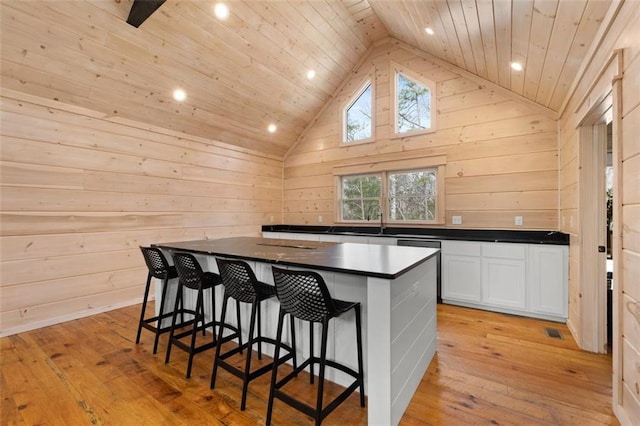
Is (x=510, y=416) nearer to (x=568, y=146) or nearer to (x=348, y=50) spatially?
(x=568, y=146)

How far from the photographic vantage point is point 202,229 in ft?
15.3

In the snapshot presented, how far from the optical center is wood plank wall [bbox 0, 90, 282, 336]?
3.02 m

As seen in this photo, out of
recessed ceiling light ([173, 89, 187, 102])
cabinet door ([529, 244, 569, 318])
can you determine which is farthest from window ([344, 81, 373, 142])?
cabinet door ([529, 244, 569, 318])

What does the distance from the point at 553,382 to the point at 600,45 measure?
230 centimetres

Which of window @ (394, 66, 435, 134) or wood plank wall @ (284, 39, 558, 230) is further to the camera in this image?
window @ (394, 66, 435, 134)

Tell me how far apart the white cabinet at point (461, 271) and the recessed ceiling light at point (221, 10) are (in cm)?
364

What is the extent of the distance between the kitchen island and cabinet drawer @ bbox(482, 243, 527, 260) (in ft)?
4.68

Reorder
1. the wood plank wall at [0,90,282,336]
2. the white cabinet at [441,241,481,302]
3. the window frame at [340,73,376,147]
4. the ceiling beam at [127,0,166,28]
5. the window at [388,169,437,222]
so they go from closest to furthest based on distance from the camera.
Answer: the ceiling beam at [127,0,166,28]
the wood plank wall at [0,90,282,336]
the white cabinet at [441,241,481,302]
the window at [388,169,437,222]
the window frame at [340,73,376,147]

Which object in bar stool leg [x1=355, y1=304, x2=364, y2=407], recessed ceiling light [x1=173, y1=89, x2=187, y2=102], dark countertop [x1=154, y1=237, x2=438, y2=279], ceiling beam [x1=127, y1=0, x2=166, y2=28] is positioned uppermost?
ceiling beam [x1=127, y1=0, x2=166, y2=28]

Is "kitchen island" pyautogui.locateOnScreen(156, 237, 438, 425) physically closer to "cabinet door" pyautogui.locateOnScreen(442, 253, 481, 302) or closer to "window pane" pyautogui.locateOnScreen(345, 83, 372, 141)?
"cabinet door" pyautogui.locateOnScreen(442, 253, 481, 302)

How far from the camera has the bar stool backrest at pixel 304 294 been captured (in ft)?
5.50

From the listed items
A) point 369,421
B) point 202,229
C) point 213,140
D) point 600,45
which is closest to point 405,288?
point 369,421

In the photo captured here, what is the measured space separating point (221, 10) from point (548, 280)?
4.52 m

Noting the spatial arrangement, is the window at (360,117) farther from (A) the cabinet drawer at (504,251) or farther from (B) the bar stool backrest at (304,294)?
(B) the bar stool backrest at (304,294)
